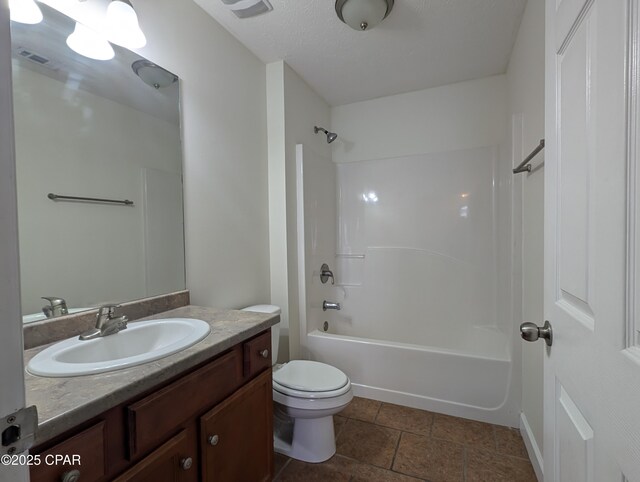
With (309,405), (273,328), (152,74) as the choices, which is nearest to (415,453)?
(309,405)

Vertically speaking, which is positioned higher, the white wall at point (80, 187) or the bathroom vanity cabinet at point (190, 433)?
the white wall at point (80, 187)

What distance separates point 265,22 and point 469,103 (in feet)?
5.63

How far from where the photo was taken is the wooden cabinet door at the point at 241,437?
3.13ft

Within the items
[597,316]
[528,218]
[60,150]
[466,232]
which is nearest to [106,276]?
[60,150]

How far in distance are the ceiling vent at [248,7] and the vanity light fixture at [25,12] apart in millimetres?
827

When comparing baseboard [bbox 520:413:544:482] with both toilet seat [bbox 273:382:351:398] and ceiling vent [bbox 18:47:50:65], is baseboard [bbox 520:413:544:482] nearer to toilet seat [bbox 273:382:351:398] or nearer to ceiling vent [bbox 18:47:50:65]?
toilet seat [bbox 273:382:351:398]

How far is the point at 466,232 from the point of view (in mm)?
2451

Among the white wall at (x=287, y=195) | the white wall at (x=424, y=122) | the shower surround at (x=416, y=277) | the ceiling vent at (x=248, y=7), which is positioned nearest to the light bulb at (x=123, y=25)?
the ceiling vent at (x=248, y=7)

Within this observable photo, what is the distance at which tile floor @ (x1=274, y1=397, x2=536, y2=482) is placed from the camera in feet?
4.69

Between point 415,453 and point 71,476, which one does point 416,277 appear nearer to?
point 415,453

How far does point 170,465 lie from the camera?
819 millimetres

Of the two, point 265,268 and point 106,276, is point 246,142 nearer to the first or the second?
point 265,268

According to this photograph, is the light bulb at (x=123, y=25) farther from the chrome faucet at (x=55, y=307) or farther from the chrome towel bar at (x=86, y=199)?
the chrome faucet at (x=55, y=307)

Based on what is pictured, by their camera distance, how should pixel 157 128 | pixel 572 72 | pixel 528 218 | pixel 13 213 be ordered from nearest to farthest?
1. pixel 13 213
2. pixel 572 72
3. pixel 157 128
4. pixel 528 218
